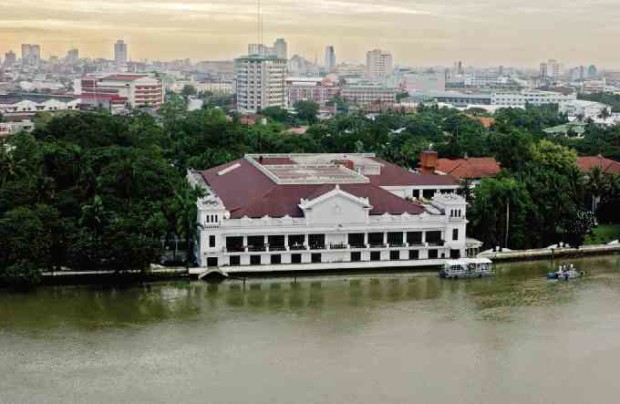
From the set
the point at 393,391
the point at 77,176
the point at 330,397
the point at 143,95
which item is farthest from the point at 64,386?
the point at 143,95

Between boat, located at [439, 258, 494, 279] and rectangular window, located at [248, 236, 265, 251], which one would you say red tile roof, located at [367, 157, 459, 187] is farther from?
rectangular window, located at [248, 236, 265, 251]

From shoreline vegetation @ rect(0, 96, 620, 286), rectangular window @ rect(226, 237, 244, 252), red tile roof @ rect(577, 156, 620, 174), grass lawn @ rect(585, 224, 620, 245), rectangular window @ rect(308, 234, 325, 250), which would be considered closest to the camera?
shoreline vegetation @ rect(0, 96, 620, 286)

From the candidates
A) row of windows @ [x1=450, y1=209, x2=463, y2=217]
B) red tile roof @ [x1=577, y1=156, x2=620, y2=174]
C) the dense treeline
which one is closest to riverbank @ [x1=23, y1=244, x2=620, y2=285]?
row of windows @ [x1=450, y1=209, x2=463, y2=217]

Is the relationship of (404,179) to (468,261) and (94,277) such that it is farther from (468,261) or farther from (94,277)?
(94,277)

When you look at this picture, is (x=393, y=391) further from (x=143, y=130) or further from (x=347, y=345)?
(x=143, y=130)

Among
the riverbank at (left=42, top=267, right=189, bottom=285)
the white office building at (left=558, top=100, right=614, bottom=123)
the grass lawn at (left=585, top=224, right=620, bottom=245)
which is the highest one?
the white office building at (left=558, top=100, right=614, bottom=123)

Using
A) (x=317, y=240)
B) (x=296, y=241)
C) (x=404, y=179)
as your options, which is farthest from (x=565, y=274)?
(x=404, y=179)
